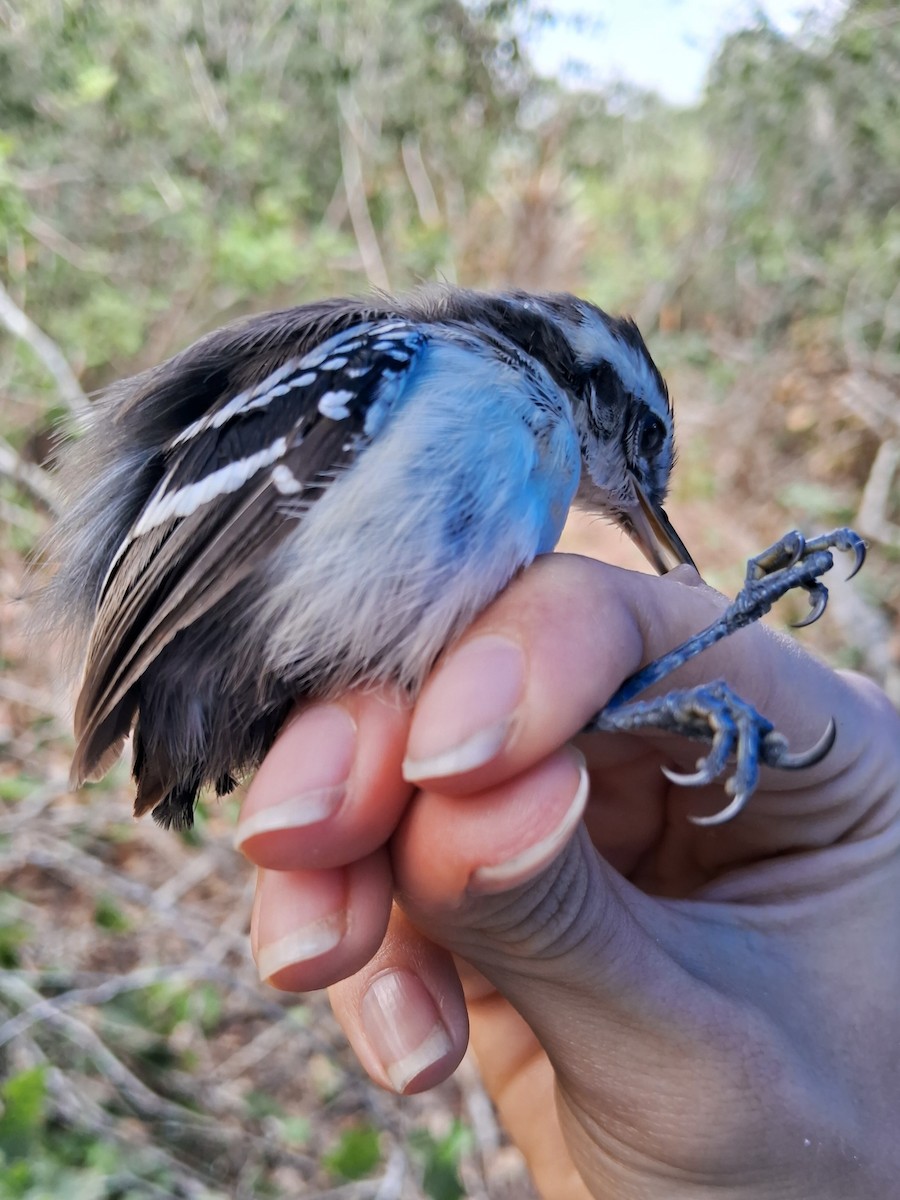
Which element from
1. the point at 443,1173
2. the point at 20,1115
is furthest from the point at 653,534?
the point at 20,1115

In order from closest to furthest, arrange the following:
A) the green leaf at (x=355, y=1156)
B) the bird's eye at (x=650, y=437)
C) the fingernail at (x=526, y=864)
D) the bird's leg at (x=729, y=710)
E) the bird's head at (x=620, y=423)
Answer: the fingernail at (x=526, y=864) → the bird's leg at (x=729, y=710) → the bird's head at (x=620, y=423) → the bird's eye at (x=650, y=437) → the green leaf at (x=355, y=1156)

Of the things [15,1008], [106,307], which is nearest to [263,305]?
[106,307]

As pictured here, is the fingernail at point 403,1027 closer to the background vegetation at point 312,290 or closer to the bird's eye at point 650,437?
the background vegetation at point 312,290

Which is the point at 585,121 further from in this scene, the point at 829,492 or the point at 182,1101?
the point at 182,1101

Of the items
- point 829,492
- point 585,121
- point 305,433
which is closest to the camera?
point 305,433

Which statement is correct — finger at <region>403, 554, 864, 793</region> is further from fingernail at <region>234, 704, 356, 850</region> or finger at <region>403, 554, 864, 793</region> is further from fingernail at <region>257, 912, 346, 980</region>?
fingernail at <region>257, 912, 346, 980</region>

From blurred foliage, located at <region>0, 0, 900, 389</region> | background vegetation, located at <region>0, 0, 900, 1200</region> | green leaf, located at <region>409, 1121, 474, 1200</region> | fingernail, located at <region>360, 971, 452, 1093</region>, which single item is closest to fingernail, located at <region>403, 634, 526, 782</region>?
fingernail, located at <region>360, 971, 452, 1093</region>

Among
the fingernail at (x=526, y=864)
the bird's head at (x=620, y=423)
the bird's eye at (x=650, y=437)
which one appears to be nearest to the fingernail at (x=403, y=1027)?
the fingernail at (x=526, y=864)

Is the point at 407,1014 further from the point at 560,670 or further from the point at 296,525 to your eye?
the point at 296,525
